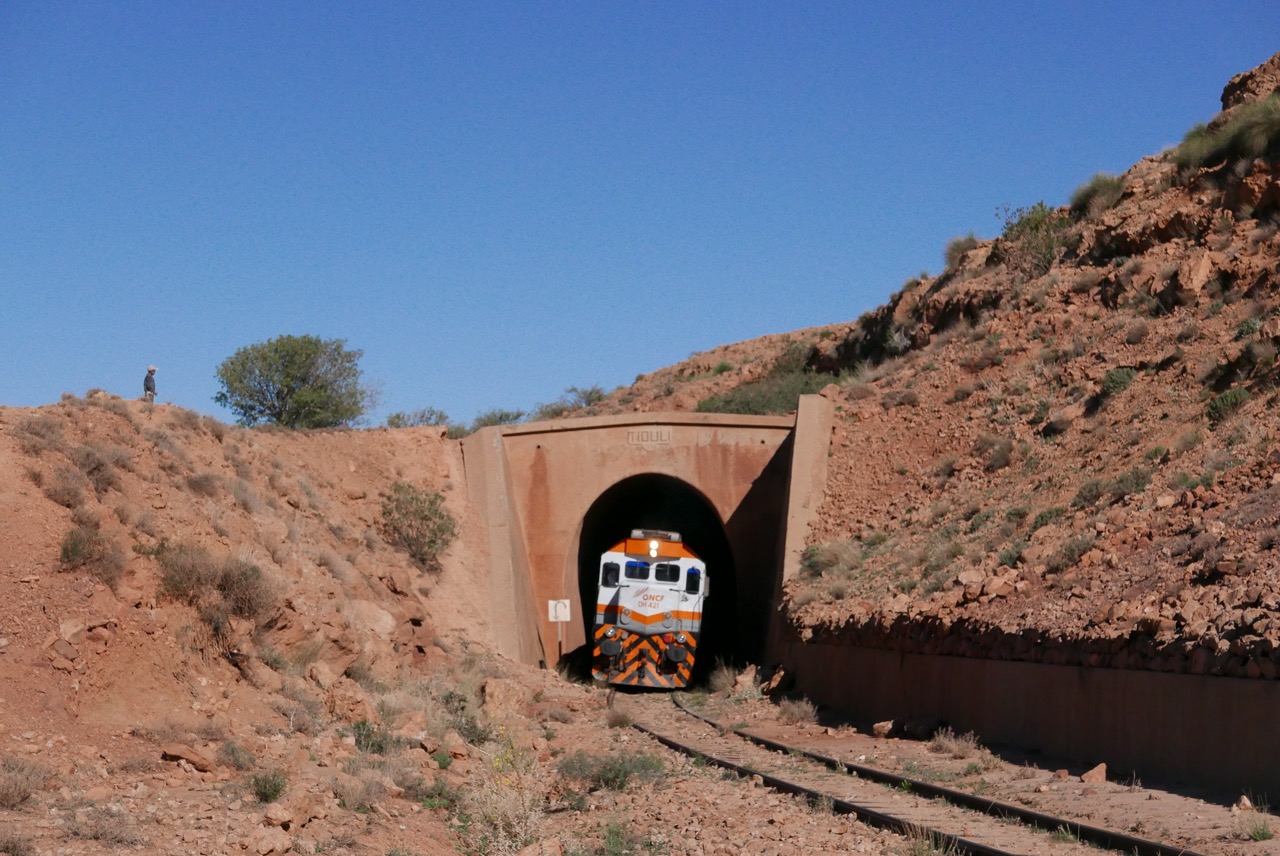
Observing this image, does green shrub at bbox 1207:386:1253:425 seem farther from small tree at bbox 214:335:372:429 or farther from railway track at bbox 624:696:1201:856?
small tree at bbox 214:335:372:429

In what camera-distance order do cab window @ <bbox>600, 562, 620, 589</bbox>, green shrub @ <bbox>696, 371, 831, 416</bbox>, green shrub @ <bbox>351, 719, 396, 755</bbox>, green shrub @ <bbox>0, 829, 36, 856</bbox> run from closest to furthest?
green shrub @ <bbox>0, 829, 36, 856</bbox>
green shrub @ <bbox>351, 719, 396, 755</bbox>
cab window @ <bbox>600, 562, 620, 589</bbox>
green shrub @ <bbox>696, 371, 831, 416</bbox>

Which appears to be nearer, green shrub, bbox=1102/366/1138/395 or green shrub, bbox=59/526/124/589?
green shrub, bbox=59/526/124/589

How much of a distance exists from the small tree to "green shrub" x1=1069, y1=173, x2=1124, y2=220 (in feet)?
80.8

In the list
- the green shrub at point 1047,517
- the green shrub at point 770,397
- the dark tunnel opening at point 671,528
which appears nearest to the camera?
the green shrub at point 1047,517

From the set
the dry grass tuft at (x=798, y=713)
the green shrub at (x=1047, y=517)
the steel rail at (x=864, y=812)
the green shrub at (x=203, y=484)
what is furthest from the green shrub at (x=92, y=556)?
the green shrub at (x=1047, y=517)

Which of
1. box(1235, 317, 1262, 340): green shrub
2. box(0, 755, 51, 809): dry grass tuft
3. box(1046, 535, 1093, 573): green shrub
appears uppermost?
box(1235, 317, 1262, 340): green shrub

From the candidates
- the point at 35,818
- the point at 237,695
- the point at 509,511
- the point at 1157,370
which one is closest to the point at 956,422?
the point at 1157,370

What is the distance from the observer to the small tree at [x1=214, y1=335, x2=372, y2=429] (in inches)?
1693

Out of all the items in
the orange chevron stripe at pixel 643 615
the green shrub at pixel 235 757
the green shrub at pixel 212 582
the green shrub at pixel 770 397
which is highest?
the green shrub at pixel 770 397

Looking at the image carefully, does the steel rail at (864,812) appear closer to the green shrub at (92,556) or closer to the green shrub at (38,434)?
the green shrub at (92,556)

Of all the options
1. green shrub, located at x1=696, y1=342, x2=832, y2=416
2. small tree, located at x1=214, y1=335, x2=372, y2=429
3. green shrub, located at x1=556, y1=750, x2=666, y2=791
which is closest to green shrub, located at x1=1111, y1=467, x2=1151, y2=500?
green shrub, located at x1=556, y1=750, x2=666, y2=791

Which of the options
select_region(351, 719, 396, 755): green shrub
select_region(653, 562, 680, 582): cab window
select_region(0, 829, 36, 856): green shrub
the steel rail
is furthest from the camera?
select_region(653, 562, 680, 582): cab window

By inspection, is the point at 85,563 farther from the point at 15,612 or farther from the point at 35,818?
the point at 35,818

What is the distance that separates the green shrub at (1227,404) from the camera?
20.8 m
